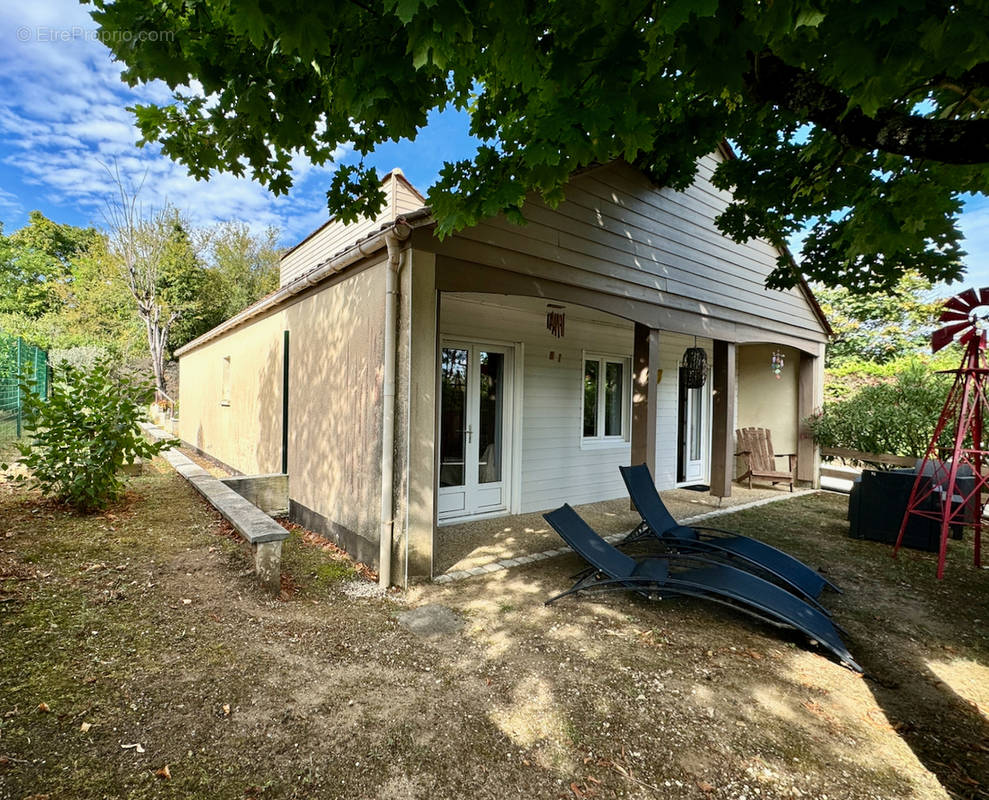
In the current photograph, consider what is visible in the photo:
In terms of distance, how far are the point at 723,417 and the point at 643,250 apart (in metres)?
3.36

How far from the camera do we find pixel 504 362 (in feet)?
22.0

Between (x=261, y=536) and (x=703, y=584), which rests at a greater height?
(x=261, y=536)

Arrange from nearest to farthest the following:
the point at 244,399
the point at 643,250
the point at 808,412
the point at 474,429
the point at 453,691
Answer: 1. the point at 453,691
2. the point at 474,429
3. the point at 643,250
4. the point at 244,399
5. the point at 808,412

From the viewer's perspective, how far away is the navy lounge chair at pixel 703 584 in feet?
10.5

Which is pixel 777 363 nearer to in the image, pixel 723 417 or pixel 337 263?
pixel 723 417

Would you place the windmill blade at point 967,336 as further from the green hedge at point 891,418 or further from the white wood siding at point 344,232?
the white wood siding at point 344,232

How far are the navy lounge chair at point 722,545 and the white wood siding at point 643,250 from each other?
263 cm

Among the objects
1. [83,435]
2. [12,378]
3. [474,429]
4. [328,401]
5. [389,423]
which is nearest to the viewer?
[389,423]

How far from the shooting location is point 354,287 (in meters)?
4.91

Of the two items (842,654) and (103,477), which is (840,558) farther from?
(103,477)

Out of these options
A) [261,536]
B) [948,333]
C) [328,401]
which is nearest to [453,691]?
[261,536]

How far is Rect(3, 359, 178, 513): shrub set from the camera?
5.10m

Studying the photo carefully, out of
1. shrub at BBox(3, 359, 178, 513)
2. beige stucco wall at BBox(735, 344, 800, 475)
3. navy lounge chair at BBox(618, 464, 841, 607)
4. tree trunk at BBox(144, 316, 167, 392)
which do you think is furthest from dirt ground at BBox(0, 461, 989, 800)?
tree trunk at BBox(144, 316, 167, 392)

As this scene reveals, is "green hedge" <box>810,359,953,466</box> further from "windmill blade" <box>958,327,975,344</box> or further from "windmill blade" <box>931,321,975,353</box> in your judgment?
"windmill blade" <box>931,321,975,353</box>
